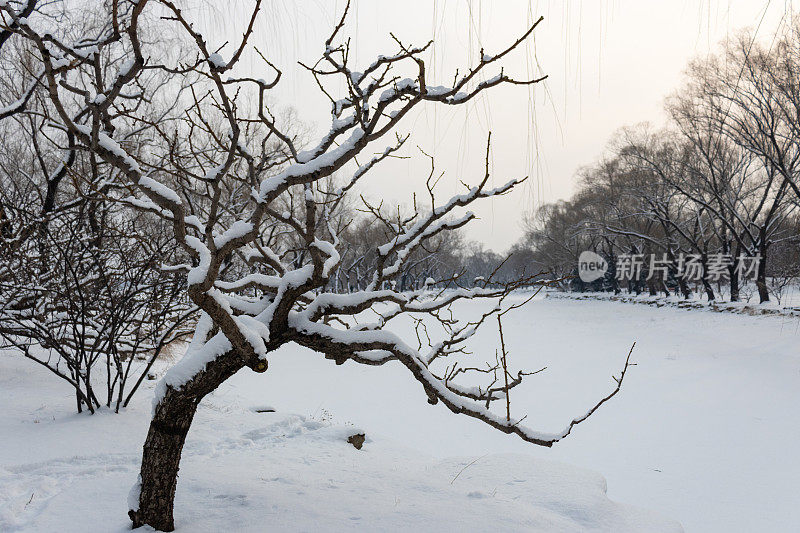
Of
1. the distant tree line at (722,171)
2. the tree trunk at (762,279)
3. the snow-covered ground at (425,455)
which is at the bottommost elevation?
the snow-covered ground at (425,455)

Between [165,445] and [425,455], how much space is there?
13.3 feet

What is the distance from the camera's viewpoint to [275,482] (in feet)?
12.8

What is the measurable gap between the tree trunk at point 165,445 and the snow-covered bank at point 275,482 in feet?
0.61

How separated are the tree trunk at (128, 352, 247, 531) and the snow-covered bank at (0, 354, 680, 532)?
7.3 inches

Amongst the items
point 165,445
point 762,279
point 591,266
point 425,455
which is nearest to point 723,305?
point 762,279

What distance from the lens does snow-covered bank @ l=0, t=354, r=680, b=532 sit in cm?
310

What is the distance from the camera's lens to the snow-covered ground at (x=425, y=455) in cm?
333

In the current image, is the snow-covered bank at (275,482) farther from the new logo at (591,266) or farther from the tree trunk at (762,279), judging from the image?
the new logo at (591,266)

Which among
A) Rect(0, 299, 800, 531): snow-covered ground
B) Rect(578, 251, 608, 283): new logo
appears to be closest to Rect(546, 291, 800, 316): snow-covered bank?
Rect(0, 299, 800, 531): snow-covered ground

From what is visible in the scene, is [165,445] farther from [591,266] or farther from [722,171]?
[591,266]

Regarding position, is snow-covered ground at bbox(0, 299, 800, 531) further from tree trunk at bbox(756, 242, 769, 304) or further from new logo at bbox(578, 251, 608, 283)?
new logo at bbox(578, 251, 608, 283)

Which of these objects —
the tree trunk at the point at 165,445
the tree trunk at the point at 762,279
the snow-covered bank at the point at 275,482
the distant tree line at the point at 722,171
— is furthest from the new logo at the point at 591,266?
the tree trunk at the point at 165,445

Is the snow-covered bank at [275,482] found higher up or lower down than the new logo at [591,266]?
lower down

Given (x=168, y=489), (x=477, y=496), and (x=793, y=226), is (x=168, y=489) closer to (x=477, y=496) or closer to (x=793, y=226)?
(x=477, y=496)
